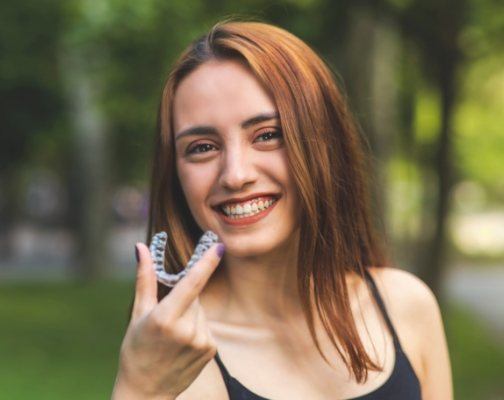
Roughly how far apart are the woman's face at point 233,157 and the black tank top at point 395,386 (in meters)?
0.31

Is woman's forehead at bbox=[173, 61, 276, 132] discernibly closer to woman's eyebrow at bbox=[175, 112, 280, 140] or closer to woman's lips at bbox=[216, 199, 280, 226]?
woman's eyebrow at bbox=[175, 112, 280, 140]

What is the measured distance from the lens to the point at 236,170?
211 cm

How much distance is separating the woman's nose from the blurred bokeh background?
44 cm

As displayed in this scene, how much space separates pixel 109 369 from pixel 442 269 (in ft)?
12.9

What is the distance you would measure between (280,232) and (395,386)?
1.53 ft

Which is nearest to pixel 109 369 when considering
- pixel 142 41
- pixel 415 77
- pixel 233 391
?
pixel 142 41

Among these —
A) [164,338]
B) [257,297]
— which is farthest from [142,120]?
[164,338]

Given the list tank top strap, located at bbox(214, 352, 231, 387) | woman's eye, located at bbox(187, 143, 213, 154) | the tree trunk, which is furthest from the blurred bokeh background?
tank top strap, located at bbox(214, 352, 231, 387)

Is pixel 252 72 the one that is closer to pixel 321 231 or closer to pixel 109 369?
pixel 321 231

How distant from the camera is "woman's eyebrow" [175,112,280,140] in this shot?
2.15 metres

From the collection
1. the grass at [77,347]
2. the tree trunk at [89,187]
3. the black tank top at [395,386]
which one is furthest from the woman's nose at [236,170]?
the tree trunk at [89,187]

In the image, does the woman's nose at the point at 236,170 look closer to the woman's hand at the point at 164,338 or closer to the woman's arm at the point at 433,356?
the woman's hand at the point at 164,338

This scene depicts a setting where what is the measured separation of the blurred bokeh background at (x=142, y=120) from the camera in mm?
8938

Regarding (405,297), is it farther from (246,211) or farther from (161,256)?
(161,256)
